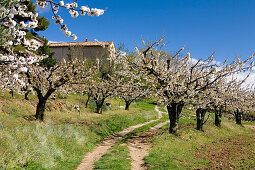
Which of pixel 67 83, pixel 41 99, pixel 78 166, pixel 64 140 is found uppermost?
pixel 67 83

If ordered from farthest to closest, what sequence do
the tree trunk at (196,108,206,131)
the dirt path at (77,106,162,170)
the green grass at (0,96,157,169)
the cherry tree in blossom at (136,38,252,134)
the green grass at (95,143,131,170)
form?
the tree trunk at (196,108,206,131) < the cherry tree in blossom at (136,38,252,134) < the dirt path at (77,106,162,170) < the green grass at (95,143,131,170) < the green grass at (0,96,157,169)

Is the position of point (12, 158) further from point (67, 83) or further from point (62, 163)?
point (67, 83)

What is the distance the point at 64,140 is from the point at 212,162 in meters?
8.61

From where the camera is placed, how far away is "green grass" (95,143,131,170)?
29.8ft

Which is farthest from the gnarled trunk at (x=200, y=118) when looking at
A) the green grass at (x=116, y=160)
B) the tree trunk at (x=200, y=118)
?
the green grass at (x=116, y=160)

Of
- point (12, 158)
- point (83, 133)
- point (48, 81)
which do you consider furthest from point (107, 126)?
point (12, 158)

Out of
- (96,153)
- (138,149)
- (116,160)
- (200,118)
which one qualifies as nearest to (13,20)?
(116,160)

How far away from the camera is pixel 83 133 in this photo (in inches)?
571

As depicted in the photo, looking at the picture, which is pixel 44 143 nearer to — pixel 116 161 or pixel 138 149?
pixel 116 161

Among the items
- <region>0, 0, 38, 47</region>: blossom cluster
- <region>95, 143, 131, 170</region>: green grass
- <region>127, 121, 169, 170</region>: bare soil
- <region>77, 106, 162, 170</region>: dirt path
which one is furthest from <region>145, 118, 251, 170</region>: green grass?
<region>0, 0, 38, 47</region>: blossom cluster

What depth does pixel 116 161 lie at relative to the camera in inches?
392

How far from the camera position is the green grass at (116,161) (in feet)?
29.8

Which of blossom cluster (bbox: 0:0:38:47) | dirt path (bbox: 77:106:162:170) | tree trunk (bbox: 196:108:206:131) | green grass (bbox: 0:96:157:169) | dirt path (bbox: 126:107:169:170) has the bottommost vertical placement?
dirt path (bbox: 77:106:162:170)

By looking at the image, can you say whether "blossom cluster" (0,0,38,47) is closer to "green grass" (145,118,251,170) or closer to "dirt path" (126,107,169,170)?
"dirt path" (126,107,169,170)
